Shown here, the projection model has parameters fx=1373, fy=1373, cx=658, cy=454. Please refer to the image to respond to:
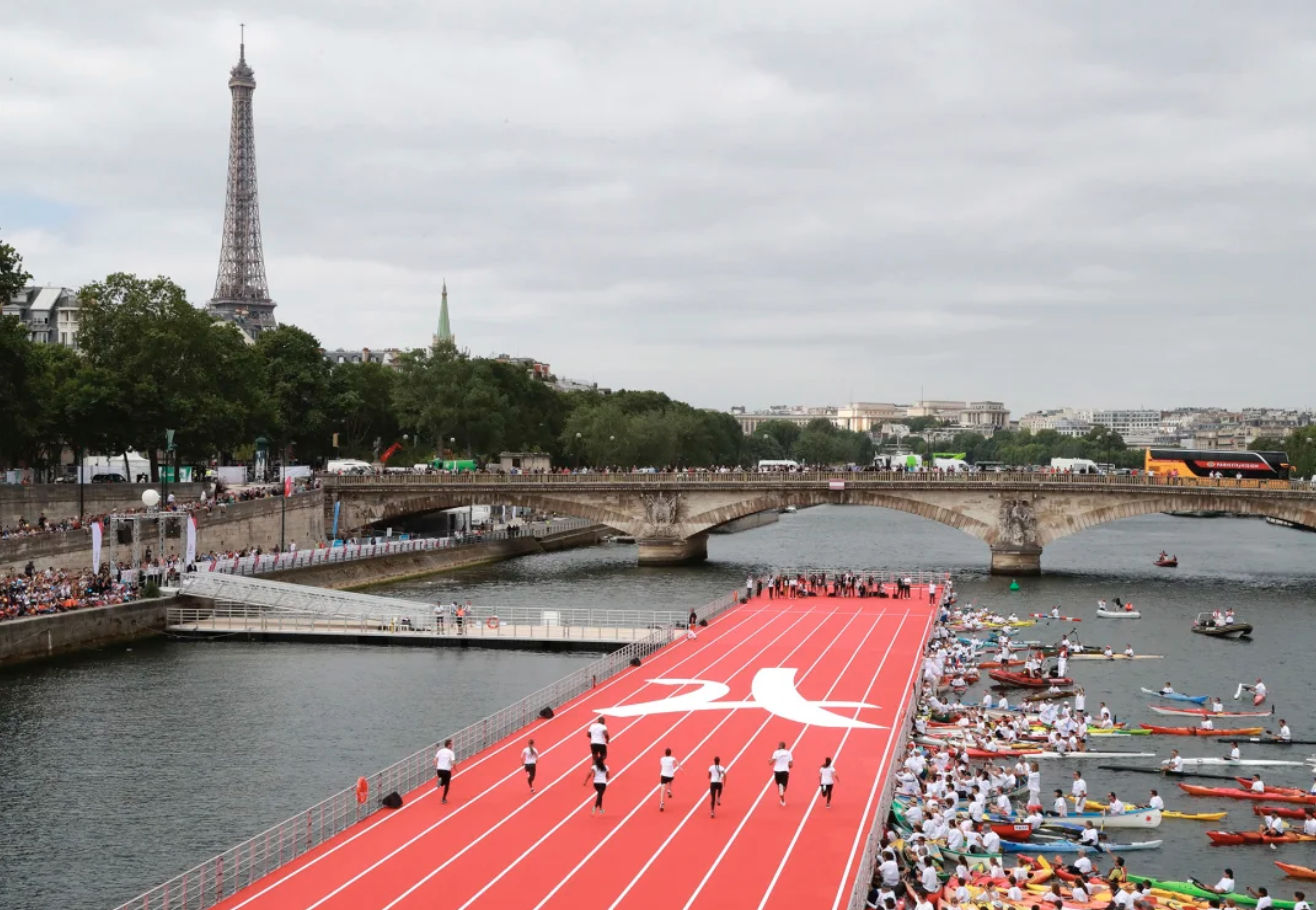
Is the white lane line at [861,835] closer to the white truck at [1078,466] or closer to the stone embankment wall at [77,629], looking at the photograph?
the stone embankment wall at [77,629]

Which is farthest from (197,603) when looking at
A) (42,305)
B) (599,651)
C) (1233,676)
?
(42,305)

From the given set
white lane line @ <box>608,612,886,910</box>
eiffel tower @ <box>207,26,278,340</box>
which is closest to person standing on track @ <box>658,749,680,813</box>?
white lane line @ <box>608,612,886,910</box>

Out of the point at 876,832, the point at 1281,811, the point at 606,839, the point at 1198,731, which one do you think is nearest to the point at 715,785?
the point at 606,839

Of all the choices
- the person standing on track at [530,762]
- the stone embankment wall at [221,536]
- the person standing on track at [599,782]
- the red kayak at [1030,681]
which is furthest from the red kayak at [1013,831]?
the stone embankment wall at [221,536]

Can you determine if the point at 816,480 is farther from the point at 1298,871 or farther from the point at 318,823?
the point at 318,823

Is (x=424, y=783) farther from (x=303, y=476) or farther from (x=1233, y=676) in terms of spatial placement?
(x=303, y=476)

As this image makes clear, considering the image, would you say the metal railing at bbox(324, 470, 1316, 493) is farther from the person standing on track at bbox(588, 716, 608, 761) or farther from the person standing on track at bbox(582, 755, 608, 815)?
the person standing on track at bbox(582, 755, 608, 815)
